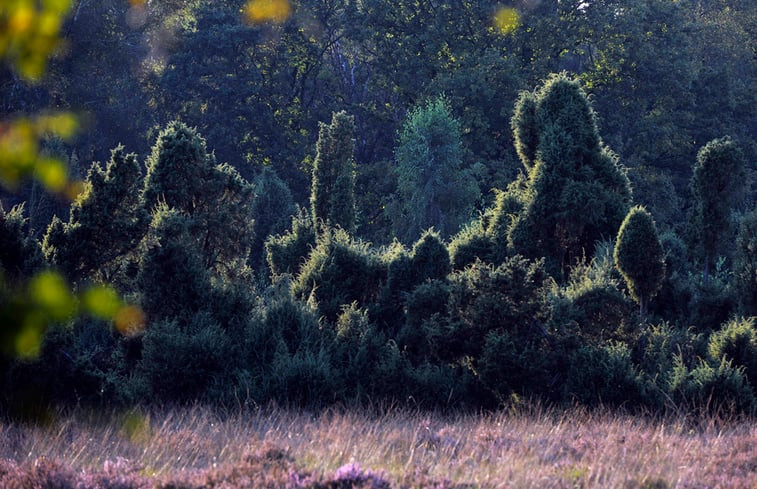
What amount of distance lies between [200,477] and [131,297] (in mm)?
7369

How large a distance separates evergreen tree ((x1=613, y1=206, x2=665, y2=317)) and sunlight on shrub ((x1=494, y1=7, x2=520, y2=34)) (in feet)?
70.7

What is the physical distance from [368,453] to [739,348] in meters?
7.15

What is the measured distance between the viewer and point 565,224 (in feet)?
57.8

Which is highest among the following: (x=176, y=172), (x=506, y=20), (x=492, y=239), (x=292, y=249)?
(x=506, y=20)

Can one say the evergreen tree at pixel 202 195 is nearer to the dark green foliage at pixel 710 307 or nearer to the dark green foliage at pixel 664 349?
the dark green foliage at pixel 664 349

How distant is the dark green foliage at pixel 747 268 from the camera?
15.4 m

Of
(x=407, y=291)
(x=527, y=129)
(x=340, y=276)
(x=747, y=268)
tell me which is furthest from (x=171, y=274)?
(x=747, y=268)

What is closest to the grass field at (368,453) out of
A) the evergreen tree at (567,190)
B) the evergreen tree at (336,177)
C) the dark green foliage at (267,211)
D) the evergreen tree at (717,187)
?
the evergreen tree at (717,187)

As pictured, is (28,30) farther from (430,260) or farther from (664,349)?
(430,260)

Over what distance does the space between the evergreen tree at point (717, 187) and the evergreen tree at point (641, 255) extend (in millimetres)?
3201

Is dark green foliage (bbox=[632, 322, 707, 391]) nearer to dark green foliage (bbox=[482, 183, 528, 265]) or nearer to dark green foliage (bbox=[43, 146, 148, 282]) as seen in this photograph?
dark green foliage (bbox=[482, 183, 528, 265])

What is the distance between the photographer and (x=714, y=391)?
11.4m

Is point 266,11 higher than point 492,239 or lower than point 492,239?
higher

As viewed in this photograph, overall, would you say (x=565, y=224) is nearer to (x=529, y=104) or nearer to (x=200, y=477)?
(x=529, y=104)
